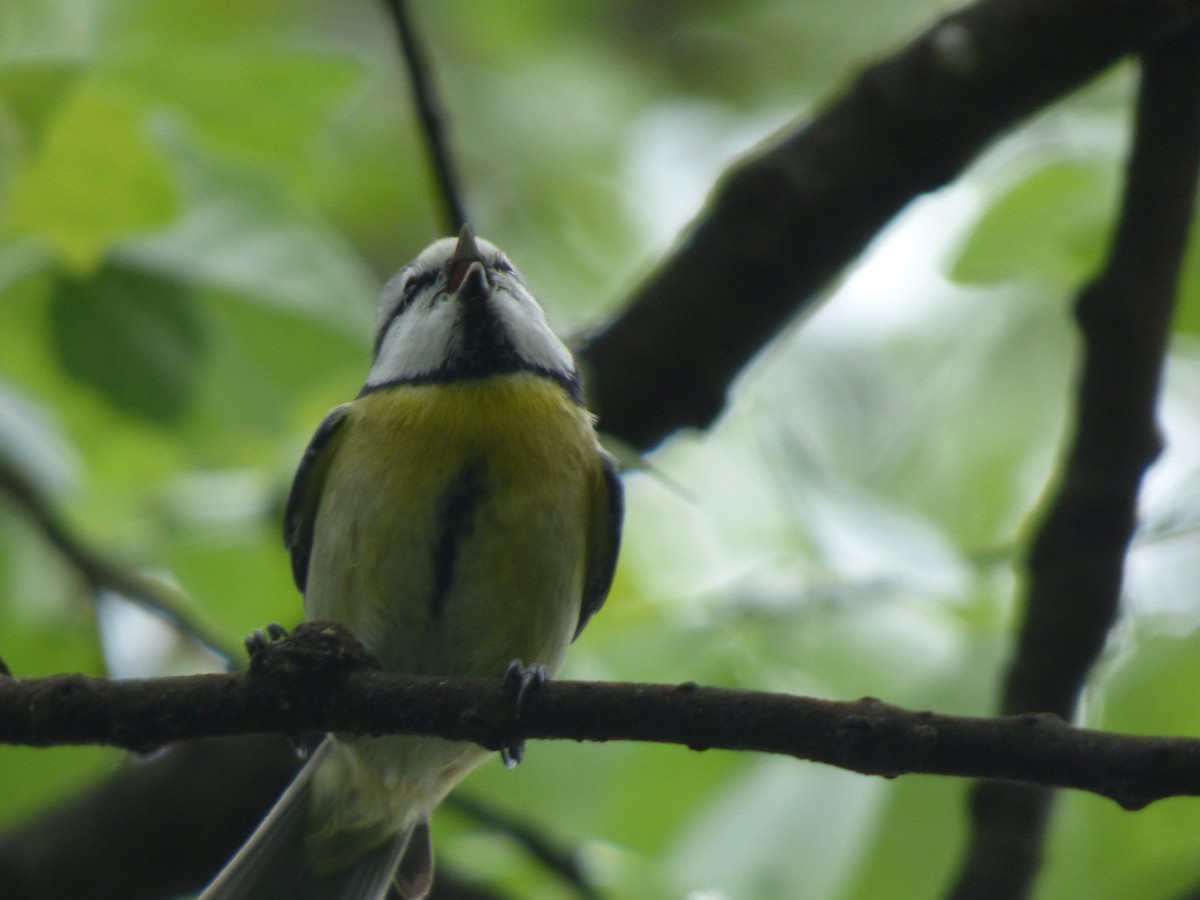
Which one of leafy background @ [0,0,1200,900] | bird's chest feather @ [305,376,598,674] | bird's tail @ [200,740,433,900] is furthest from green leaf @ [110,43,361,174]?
bird's tail @ [200,740,433,900]

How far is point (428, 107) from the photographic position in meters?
3.48

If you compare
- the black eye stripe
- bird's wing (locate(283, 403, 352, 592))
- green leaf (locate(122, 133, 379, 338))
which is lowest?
bird's wing (locate(283, 403, 352, 592))

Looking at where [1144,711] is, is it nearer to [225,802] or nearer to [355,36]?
[225,802]

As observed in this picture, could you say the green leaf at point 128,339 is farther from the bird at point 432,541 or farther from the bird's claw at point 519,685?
the bird's claw at point 519,685

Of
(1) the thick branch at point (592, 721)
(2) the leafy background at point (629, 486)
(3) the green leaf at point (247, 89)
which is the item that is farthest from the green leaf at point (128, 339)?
(1) the thick branch at point (592, 721)

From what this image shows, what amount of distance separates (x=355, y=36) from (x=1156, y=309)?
5016mm

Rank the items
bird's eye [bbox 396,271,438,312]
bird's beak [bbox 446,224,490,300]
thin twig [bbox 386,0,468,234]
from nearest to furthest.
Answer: thin twig [bbox 386,0,468,234]
bird's beak [bbox 446,224,490,300]
bird's eye [bbox 396,271,438,312]

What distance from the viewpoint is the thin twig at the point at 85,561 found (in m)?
3.96

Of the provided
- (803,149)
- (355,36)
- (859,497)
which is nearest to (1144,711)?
(859,497)

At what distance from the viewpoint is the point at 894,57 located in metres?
3.63

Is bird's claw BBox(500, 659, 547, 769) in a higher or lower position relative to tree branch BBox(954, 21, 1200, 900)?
lower

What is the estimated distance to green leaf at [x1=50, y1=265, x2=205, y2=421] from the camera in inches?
140

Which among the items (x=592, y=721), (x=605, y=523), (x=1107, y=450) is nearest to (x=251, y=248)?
(x=605, y=523)

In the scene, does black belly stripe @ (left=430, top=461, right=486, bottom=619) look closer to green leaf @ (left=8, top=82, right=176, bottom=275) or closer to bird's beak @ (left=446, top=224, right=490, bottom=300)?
bird's beak @ (left=446, top=224, right=490, bottom=300)
